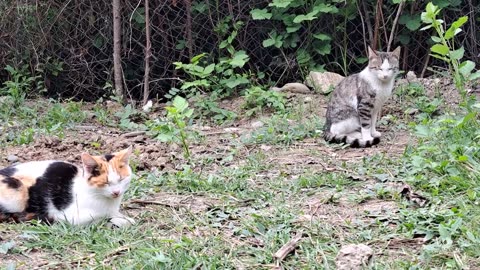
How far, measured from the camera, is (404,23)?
24.5 ft

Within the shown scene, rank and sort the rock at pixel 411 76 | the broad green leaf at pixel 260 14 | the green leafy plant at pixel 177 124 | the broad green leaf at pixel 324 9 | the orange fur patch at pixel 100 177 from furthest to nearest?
the broad green leaf at pixel 260 14 → the broad green leaf at pixel 324 9 → the rock at pixel 411 76 → the green leafy plant at pixel 177 124 → the orange fur patch at pixel 100 177

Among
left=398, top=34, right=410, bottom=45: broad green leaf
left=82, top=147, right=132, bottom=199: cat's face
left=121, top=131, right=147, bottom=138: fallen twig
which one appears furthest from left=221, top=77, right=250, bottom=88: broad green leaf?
left=82, top=147, right=132, bottom=199: cat's face

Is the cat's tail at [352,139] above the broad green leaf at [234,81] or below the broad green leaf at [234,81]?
above

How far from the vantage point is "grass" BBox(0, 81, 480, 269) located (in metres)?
3.18

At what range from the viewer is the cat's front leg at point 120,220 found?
3.63m

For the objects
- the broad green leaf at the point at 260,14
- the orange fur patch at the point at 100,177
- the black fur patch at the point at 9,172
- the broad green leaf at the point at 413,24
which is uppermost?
the orange fur patch at the point at 100,177

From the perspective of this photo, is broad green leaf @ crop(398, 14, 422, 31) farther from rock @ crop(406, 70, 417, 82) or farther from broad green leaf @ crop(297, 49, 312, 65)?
broad green leaf @ crop(297, 49, 312, 65)

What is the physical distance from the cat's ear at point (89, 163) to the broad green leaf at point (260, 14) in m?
4.17

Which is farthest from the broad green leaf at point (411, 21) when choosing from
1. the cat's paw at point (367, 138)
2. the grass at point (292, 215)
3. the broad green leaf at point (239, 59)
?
the grass at point (292, 215)

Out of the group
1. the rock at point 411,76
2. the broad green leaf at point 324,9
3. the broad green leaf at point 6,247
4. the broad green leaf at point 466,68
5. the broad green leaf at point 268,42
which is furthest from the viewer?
the broad green leaf at point 268,42

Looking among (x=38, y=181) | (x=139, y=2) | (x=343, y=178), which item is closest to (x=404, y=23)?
(x=139, y=2)

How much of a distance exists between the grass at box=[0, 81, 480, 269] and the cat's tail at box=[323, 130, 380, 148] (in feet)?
0.72

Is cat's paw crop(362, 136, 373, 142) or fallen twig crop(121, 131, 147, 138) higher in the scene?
cat's paw crop(362, 136, 373, 142)

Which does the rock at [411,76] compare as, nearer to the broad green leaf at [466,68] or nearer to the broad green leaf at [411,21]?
the broad green leaf at [411,21]
